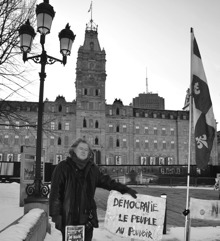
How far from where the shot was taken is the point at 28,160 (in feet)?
37.0

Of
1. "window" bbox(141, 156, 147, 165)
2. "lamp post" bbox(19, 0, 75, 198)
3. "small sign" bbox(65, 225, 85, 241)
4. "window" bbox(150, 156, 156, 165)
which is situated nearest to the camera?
"small sign" bbox(65, 225, 85, 241)

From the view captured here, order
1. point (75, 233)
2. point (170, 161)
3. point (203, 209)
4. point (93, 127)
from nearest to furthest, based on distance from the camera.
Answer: point (75, 233), point (203, 209), point (93, 127), point (170, 161)

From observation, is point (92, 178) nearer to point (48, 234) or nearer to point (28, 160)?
point (48, 234)

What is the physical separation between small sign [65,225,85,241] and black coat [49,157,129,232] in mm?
53

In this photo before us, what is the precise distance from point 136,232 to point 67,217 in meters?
1.60

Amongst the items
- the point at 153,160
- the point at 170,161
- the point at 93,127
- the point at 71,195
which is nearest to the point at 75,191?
the point at 71,195

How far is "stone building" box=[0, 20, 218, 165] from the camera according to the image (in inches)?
2317

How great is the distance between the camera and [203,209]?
611 cm

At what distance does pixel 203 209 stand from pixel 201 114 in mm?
1900

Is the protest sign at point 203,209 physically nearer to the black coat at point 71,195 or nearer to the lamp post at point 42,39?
the black coat at point 71,195

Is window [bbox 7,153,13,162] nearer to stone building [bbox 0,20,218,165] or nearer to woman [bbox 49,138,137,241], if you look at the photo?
stone building [bbox 0,20,218,165]

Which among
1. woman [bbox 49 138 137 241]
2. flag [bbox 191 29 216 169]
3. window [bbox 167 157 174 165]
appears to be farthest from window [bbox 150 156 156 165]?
woman [bbox 49 138 137 241]

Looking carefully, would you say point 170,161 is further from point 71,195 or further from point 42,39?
point 71,195

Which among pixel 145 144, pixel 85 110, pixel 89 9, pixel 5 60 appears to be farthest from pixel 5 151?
pixel 5 60
